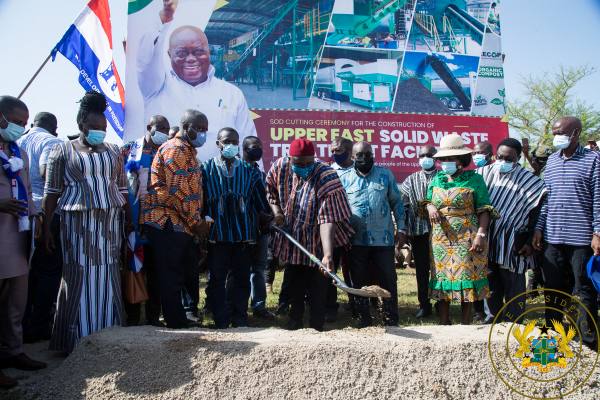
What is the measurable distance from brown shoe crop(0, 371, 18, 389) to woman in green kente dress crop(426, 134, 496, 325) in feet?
10.6

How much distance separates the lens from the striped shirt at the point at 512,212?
466cm

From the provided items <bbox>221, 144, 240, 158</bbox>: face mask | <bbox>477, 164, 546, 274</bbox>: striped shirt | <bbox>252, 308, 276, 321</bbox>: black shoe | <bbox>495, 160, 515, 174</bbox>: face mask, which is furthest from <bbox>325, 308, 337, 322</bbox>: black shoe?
<bbox>495, 160, 515, 174</bbox>: face mask

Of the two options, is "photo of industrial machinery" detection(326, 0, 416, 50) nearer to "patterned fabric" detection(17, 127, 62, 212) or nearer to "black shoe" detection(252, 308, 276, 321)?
"black shoe" detection(252, 308, 276, 321)

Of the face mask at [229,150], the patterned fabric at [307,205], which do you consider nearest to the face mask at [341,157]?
the patterned fabric at [307,205]

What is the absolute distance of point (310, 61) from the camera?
1091 centimetres

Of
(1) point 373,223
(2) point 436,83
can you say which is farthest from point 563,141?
(2) point 436,83

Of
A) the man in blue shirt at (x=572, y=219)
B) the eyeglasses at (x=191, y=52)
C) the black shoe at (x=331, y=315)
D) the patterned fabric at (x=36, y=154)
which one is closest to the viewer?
the man in blue shirt at (x=572, y=219)

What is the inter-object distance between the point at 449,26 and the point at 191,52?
5.86 m

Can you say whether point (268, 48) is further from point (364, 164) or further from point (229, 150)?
point (229, 150)

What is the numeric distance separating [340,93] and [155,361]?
8698mm

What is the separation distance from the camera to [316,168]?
13.9ft

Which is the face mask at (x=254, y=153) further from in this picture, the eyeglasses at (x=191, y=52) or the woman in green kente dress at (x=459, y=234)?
the eyeglasses at (x=191, y=52)

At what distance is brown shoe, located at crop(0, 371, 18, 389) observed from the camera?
10.5 ft

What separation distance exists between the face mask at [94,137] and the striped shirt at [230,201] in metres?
0.92
